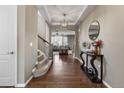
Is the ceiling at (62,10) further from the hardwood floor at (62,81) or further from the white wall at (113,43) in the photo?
the hardwood floor at (62,81)

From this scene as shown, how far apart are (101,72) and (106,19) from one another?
5.35 feet

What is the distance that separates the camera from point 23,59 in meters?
4.02

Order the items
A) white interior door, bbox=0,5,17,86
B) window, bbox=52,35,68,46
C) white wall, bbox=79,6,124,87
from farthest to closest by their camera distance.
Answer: window, bbox=52,35,68,46 → white interior door, bbox=0,5,17,86 → white wall, bbox=79,6,124,87

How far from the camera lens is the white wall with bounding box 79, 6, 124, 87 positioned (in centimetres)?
341

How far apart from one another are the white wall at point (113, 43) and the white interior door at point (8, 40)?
2594 millimetres

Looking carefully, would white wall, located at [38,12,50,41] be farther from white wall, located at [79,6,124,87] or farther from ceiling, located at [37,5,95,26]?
white wall, located at [79,6,124,87]

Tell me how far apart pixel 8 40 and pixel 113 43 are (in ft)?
9.14

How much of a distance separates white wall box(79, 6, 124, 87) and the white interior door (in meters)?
2.59

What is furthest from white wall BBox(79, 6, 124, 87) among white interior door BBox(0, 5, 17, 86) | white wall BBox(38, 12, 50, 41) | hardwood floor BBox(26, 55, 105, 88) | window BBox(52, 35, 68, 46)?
window BBox(52, 35, 68, 46)

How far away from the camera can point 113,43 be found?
3.89 metres

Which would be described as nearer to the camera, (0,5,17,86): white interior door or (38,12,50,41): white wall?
(0,5,17,86): white interior door

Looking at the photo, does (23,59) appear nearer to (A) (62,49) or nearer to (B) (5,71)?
(B) (5,71)

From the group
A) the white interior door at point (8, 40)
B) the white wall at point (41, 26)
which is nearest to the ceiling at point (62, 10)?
the white wall at point (41, 26)
